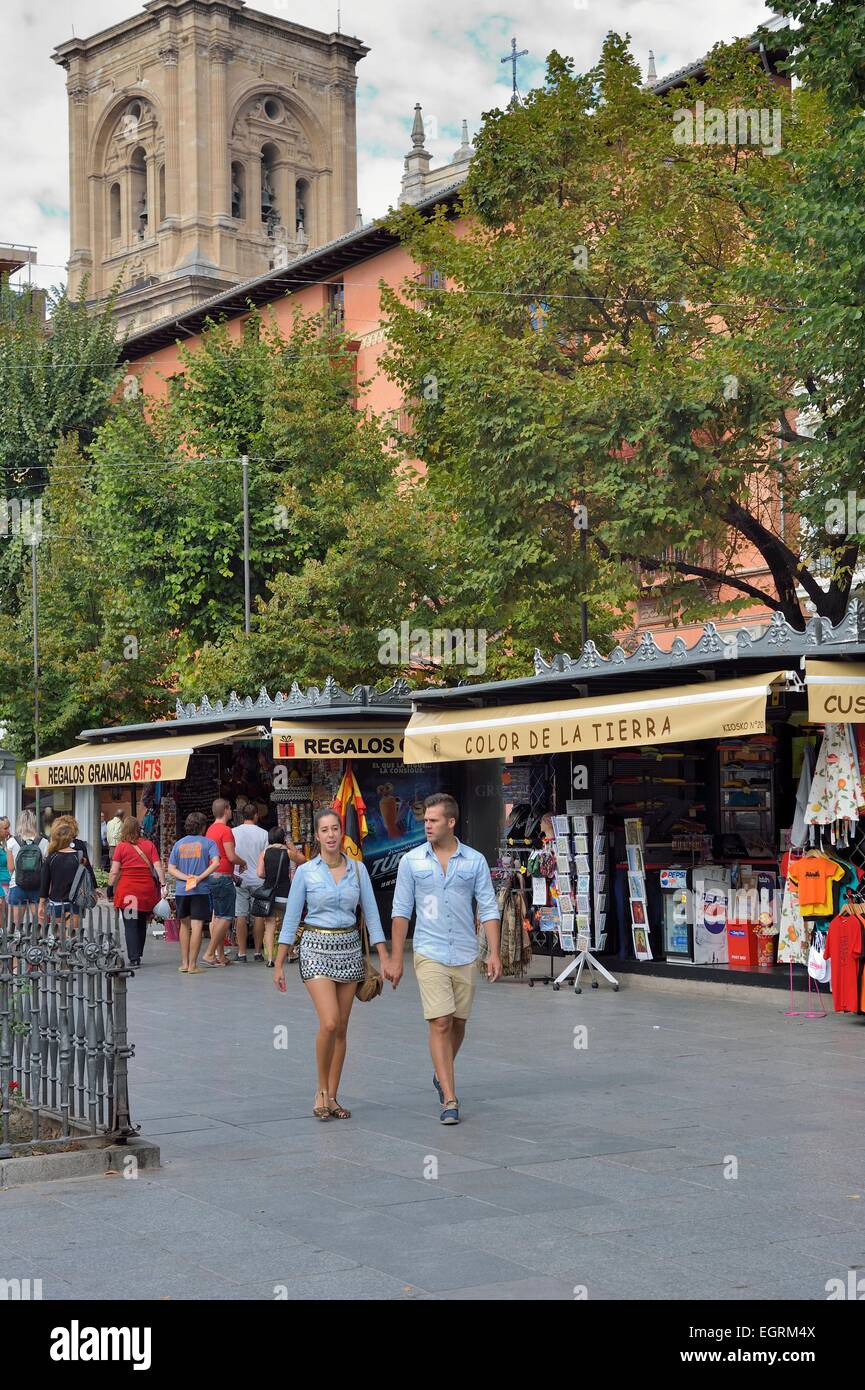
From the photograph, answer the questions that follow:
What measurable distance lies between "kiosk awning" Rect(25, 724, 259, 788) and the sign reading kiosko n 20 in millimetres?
1538

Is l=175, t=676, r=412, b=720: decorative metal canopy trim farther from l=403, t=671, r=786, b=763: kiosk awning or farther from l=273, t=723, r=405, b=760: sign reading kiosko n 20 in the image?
l=403, t=671, r=786, b=763: kiosk awning

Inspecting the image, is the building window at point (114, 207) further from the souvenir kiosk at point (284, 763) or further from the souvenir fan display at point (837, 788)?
the souvenir fan display at point (837, 788)

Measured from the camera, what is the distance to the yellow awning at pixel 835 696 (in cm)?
1322

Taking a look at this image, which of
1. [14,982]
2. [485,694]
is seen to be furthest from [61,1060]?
[485,694]

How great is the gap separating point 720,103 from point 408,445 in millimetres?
6452

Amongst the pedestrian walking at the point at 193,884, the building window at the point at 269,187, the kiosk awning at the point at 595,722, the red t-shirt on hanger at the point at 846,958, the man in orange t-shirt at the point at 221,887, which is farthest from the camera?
the building window at the point at 269,187

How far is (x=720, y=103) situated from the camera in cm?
2228

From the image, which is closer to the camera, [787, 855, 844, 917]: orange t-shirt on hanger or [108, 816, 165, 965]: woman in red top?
[787, 855, 844, 917]: orange t-shirt on hanger

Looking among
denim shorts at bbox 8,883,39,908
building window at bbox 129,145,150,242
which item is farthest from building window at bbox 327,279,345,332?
building window at bbox 129,145,150,242

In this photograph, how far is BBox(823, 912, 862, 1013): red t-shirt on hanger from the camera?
13.5 metres

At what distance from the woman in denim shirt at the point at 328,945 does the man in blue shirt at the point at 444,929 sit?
0.22 metres

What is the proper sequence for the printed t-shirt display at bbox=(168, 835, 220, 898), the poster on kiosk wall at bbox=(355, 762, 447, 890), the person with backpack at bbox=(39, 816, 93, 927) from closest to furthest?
1. the person with backpack at bbox=(39, 816, 93, 927)
2. the printed t-shirt display at bbox=(168, 835, 220, 898)
3. the poster on kiosk wall at bbox=(355, 762, 447, 890)

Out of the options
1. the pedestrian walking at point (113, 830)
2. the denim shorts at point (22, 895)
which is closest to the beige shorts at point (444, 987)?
the denim shorts at point (22, 895)
